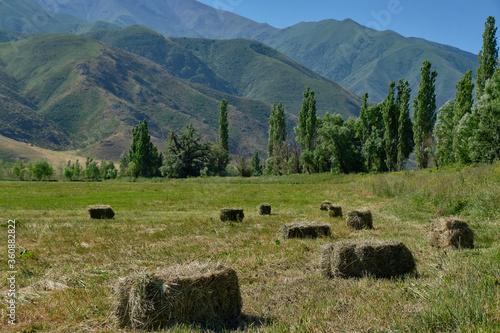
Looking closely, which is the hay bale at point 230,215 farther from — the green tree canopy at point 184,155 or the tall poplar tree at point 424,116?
the green tree canopy at point 184,155

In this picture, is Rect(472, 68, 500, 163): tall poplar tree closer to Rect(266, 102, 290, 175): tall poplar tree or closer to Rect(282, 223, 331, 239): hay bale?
Rect(282, 223, 331, 239): hay bale

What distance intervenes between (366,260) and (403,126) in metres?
58.9

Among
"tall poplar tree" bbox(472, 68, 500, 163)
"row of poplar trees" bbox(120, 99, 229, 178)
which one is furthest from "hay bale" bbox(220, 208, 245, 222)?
"row of poplar trees" bbox(120, 99, 229, 178)

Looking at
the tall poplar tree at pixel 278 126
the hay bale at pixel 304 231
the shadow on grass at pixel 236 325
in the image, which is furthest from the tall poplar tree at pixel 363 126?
the shadow on grass at pixel 236 325

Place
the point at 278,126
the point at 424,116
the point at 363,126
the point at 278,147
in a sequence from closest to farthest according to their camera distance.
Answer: the point at 424,116, the point at 363,126, the point at 278,147, the point at 278,126

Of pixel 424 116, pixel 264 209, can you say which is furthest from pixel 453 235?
pixel 424 116

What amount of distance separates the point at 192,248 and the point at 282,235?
131 inches

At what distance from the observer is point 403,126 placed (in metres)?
61.5

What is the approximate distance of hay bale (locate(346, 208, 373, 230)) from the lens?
1465cm

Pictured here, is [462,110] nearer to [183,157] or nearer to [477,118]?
[477,118]

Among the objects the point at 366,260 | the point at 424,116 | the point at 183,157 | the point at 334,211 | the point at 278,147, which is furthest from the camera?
the point at 183,157

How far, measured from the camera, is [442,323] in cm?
460

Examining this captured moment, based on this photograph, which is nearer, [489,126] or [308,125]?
[489,126]

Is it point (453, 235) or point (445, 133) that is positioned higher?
point (445, 133)
